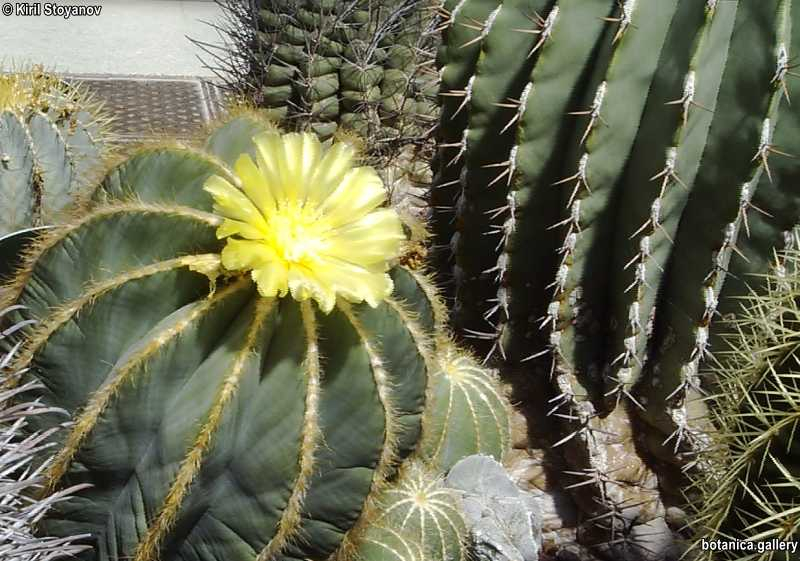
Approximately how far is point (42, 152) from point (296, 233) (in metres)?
0.81

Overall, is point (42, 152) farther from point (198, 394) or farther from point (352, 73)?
point (352, 73)

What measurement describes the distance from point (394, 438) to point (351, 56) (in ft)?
5.71

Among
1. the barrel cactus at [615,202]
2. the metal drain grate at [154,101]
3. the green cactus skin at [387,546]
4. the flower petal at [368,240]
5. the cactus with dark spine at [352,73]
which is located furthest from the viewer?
the metal drain grate at [154,101]

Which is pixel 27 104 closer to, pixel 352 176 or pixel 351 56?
pixel 352 176

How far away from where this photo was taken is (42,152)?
1726 millimetres

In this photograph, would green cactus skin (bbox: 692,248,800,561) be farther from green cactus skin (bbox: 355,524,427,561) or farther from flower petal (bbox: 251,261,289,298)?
flower petal (bbox: 251,261,289,298)

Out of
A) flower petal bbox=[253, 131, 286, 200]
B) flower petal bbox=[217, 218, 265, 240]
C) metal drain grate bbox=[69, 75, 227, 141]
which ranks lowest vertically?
metal drain grate bbox=[69, 75, 227, 141]

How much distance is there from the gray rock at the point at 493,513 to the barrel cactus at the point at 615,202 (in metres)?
0.20

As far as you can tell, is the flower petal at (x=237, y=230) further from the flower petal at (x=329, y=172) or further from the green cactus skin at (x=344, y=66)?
the green cactus skin at (x=344, y=66)

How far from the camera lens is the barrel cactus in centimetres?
144

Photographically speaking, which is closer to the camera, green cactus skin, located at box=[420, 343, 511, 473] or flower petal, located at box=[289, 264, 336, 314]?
flower petal, located at box=[289, 264, 336, 314]

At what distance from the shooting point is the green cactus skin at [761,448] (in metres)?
1.11

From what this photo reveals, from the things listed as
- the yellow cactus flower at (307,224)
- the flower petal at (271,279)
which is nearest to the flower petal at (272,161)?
the yellow cactus flower at (307,224)

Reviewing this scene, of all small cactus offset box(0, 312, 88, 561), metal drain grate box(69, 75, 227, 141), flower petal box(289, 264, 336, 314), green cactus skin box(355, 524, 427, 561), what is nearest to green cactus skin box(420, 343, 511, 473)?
green cactus skin box(355, 524, 427, 561)
